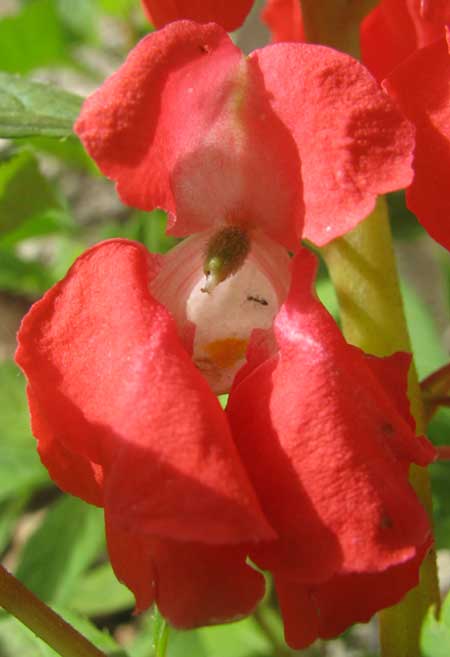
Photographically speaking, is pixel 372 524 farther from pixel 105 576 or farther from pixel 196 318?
pixel 105 576

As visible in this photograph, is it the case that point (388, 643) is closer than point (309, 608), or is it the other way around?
point (309, 608)

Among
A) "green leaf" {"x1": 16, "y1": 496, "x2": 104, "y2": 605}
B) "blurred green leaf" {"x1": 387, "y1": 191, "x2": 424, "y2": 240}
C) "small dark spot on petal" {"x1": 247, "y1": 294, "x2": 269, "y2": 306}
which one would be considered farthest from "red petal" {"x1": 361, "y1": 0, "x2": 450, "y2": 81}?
"green leaf" {"x1": 16, "y1": 496, "x2": 104, "y2": 605}

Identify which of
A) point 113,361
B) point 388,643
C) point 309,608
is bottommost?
point 388,643

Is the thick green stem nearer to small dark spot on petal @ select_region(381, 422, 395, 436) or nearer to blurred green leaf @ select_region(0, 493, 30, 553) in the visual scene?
small dark spot on petal @ select_region(381, 422, 395, 436)

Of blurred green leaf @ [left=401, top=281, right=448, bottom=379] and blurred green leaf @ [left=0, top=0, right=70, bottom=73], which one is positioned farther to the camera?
blurred green leaf @ [left=0, top=0, right=70, bottom=73]

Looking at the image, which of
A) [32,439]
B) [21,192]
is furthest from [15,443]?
[21,192]

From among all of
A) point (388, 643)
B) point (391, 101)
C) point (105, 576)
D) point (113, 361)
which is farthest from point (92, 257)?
point (105, 576)
